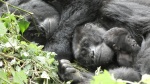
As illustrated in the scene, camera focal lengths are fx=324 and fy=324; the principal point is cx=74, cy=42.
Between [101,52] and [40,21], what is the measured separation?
1.95 ft

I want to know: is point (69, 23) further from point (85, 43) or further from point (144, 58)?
point (144, 58)

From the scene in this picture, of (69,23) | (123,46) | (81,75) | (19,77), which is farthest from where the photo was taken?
(69,23)

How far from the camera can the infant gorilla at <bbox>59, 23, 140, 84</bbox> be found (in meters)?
1.69

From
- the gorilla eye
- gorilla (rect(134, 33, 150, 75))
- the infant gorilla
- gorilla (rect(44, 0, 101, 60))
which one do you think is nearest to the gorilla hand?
the infant gorilla

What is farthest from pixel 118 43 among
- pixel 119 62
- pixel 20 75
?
pixel 20 75

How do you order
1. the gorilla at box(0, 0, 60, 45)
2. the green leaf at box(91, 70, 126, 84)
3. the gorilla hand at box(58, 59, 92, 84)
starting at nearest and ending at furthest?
the green leaf at box(91, 70, 126, 84), the gorilla hand at box(58, 59, 92, 84), the gorilla at box(0, 0, 60, 45)

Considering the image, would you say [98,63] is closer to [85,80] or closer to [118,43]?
[118,43]

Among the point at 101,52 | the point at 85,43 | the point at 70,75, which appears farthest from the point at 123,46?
the point at 70,75

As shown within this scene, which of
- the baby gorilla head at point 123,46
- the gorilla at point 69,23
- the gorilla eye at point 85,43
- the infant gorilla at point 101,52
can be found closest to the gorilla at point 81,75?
the infant gorilla at point 101,52

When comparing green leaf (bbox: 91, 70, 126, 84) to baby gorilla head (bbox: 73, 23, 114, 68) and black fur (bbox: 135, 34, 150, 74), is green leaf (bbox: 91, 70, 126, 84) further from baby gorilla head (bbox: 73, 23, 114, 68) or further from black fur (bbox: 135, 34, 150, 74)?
baby gorilla head (bbox: 73, 23, 114, 68)

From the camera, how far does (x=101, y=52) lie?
2010 millimetres

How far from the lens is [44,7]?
2465 millimetres

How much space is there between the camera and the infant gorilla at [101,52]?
169 cm

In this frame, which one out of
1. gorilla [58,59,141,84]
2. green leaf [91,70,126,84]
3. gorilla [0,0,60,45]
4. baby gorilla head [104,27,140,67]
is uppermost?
gorilla [0,0,60,45]
